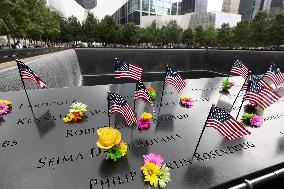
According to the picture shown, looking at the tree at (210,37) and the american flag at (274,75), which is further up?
the american flag at (274,75)

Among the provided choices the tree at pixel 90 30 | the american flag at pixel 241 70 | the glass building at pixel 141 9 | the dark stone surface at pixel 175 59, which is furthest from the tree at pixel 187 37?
the american flag at pixel 241 70

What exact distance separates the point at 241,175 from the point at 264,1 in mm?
205470

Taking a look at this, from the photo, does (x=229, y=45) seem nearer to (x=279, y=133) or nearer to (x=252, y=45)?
(x=252, y=45)

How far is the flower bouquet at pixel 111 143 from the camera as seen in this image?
3.15m

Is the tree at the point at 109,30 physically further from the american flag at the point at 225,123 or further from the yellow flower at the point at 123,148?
the yellow flower at the point at 123,148

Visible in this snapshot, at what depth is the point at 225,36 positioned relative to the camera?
63.0 meters

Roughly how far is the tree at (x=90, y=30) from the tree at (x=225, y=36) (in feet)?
111

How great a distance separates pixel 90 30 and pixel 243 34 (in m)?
→ 35.8

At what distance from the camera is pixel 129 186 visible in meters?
2.94

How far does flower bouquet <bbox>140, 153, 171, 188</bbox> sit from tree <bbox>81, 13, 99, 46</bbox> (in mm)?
56342

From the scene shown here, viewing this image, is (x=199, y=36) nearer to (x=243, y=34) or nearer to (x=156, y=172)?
(x=243, y=34)

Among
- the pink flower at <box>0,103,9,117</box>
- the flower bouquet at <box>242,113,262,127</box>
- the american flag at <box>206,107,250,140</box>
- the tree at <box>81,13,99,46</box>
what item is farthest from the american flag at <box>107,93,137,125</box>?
the tree at <box>81,13,99,46</box>

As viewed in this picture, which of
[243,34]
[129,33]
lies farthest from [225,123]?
[129,33]

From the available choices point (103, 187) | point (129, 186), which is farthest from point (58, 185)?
point (129, 186)
